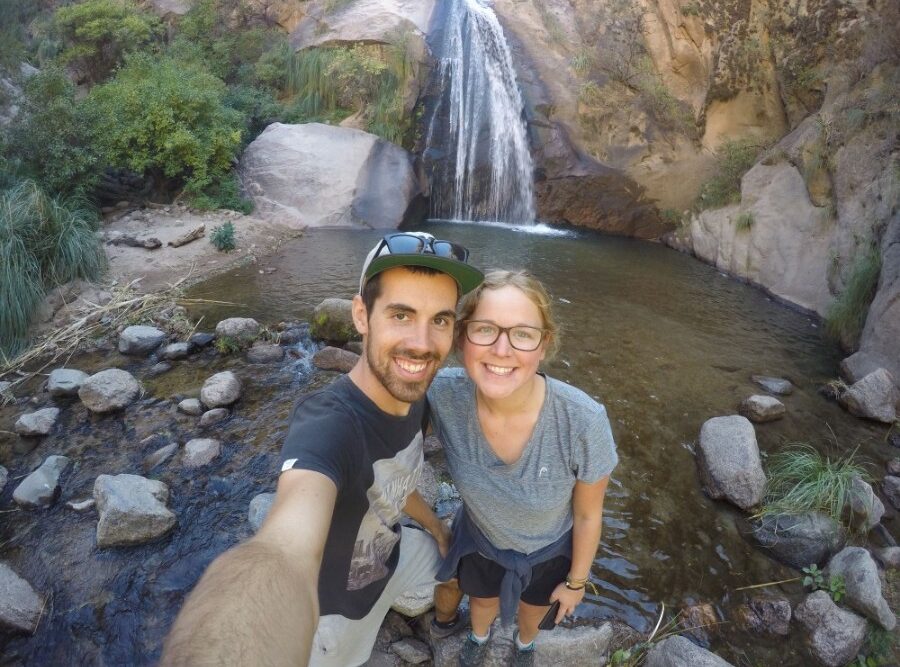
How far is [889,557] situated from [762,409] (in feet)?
6.29

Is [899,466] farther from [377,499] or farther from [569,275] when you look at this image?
[569,275]

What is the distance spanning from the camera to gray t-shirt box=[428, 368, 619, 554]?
169 cm

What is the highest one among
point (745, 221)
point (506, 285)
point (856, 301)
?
point (506, 285)

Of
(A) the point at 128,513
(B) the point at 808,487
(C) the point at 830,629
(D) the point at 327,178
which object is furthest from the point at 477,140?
(C) the point at 830,629

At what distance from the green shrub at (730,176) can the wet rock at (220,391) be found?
11.6m

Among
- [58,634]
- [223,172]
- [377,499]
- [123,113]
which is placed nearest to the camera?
[377,499]

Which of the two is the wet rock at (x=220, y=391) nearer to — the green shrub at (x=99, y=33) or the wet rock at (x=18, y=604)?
the wet rock at (x=18, y=604)

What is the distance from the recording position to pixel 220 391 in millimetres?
4633

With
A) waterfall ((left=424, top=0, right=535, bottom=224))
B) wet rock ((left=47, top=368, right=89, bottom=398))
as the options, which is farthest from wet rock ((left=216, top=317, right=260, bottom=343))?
waterfall ((left=424, top=0, right=535, bottom=224))

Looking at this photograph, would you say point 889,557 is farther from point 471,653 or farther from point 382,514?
point 382,514

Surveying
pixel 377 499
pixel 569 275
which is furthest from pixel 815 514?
pixel 569 275

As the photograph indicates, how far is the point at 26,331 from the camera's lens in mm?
5836

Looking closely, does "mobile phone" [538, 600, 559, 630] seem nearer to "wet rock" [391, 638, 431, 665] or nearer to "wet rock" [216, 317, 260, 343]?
"wet rock" [391, 638, 431, 665]

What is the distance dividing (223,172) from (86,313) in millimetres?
6486
